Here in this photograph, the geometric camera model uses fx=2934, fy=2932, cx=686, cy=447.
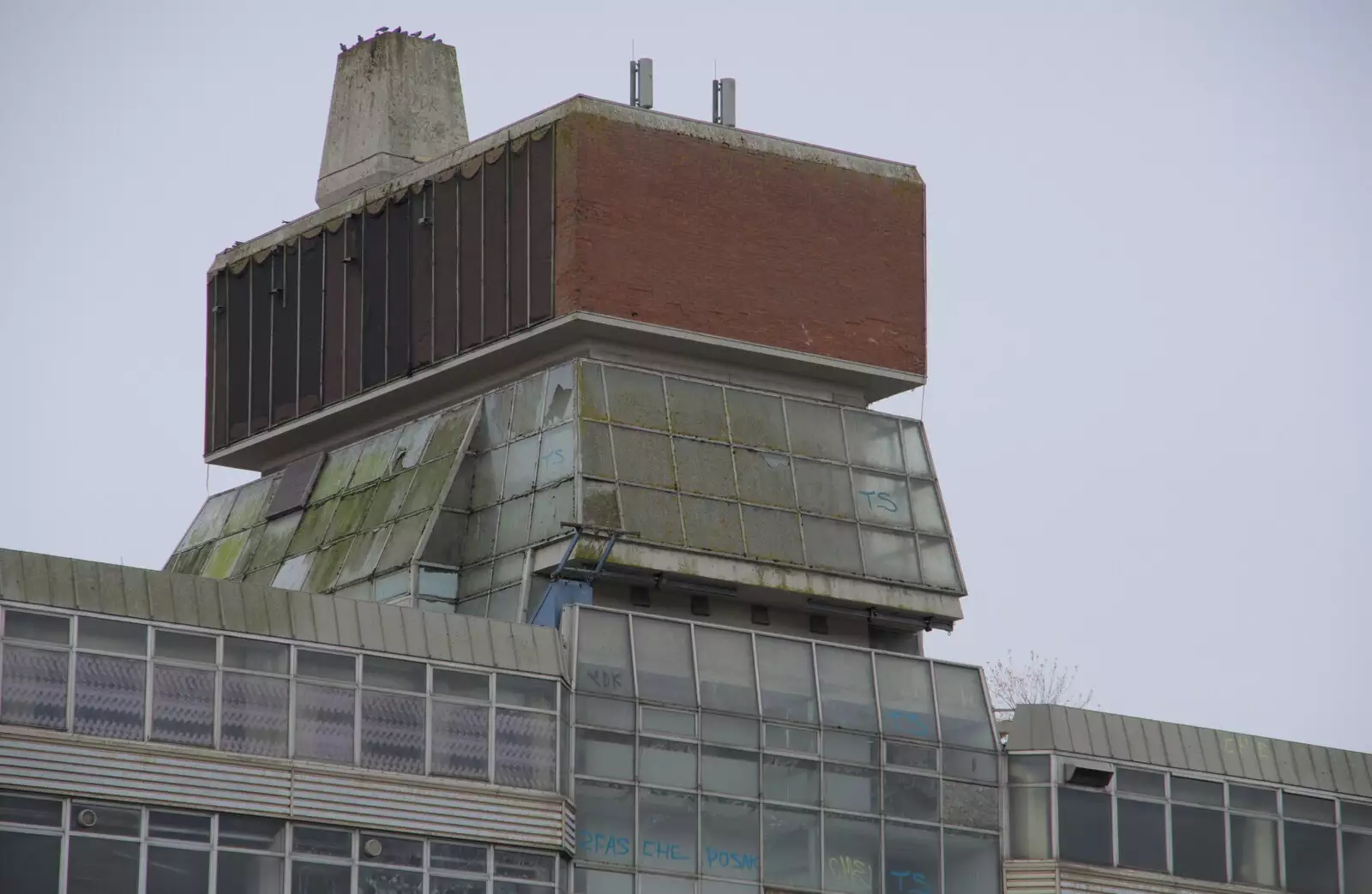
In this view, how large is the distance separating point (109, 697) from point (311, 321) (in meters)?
18.9

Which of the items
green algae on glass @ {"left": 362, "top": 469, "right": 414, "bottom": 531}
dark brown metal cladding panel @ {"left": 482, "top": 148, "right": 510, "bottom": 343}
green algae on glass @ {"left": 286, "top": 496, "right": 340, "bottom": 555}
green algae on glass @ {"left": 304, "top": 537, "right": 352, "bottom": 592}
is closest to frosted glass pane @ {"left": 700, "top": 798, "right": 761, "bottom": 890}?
green algae on glass @ {"left": 362, "top": 469, "right": 414, "bottom": 531}

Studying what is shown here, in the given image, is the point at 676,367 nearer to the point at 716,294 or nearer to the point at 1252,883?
the point at 716,294

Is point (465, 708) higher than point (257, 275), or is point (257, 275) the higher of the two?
point (257, 275)

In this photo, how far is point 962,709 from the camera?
58.1 meters

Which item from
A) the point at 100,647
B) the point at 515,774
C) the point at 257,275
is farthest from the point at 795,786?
the point at 257,275

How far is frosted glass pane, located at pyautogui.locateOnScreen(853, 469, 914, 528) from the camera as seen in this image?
60.9m

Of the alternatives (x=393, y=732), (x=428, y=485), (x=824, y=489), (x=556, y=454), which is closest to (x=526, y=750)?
(x=393, y=732)

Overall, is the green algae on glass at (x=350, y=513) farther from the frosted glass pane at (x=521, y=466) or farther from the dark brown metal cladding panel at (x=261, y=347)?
the dark brown metal cladding panel at (x=261, y=347)

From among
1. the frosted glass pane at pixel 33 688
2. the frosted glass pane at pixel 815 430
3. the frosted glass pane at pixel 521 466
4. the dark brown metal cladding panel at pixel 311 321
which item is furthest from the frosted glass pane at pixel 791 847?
the dark brown metal cladding panel at pixel 311 321

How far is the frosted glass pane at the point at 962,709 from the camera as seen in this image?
189 feet

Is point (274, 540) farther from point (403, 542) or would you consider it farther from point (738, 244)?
point (738, 244)

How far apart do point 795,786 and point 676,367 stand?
986 centimetres

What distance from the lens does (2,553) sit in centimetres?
4700

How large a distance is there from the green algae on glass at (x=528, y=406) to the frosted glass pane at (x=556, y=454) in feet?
1.94
